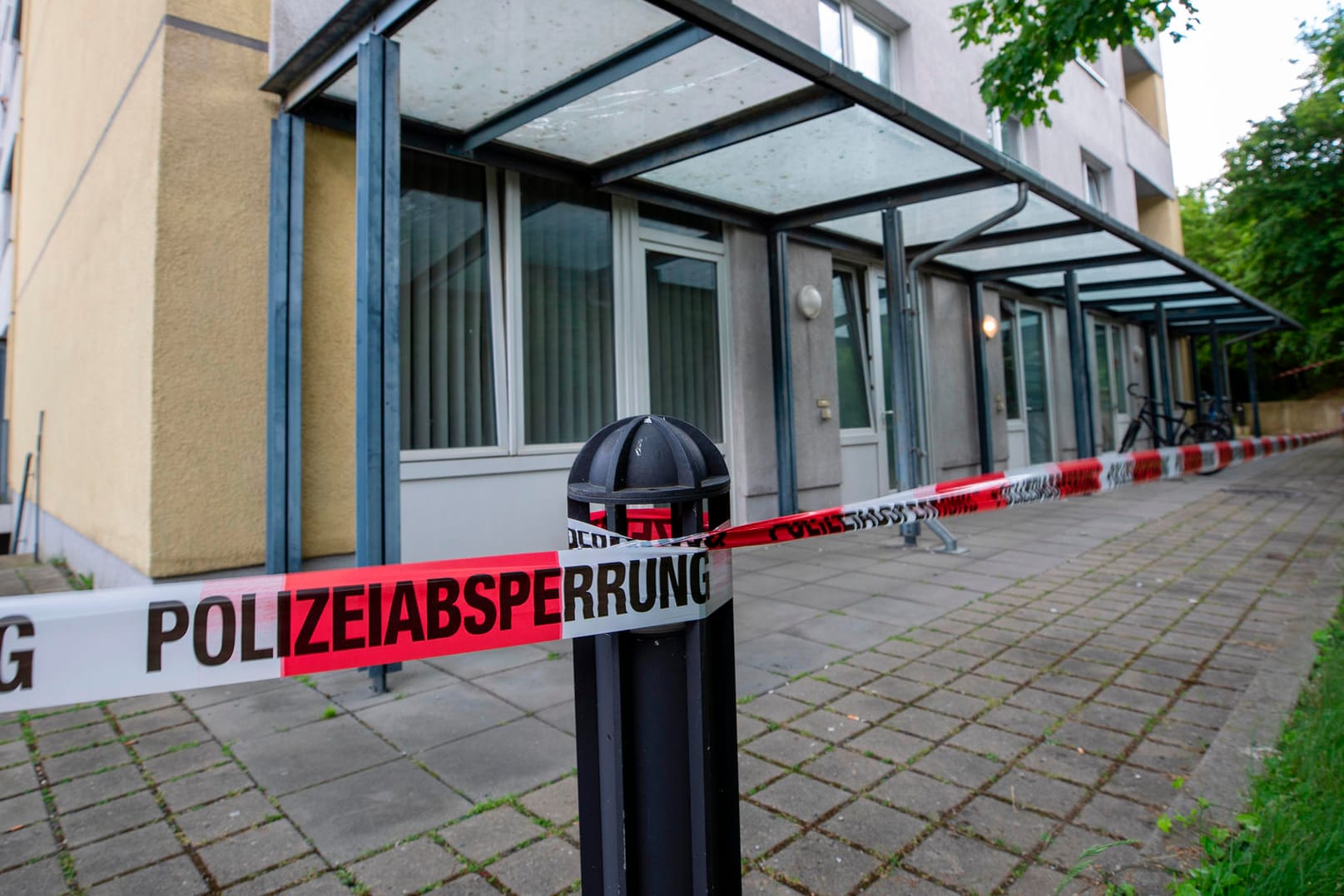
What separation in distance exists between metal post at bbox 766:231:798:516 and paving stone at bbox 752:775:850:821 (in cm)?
476

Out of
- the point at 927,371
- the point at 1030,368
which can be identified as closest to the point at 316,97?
the point at 927,371

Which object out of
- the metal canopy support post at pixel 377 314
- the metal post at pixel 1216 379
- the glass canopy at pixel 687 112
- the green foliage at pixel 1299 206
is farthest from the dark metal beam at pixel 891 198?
the green foliage at pixel 1299 206

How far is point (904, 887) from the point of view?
6.34ft

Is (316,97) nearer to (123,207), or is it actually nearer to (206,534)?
(123,207)

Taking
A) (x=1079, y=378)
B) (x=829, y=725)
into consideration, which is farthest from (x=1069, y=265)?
(x=829, y=725)

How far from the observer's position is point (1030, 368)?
12.4 m

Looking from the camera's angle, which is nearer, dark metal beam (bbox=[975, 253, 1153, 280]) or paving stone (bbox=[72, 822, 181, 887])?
paving stone (bbox=[72, 822, 181, 887])

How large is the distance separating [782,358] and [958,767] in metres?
5.00

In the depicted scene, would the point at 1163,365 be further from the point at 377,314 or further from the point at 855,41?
the point at 377,314

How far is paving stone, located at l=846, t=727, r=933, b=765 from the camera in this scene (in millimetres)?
2666

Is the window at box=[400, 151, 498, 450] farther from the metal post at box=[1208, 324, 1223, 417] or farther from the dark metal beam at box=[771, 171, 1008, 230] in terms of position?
the metal post at box=[1208, 324, 1223, 417]

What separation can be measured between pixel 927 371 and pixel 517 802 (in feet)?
27.4

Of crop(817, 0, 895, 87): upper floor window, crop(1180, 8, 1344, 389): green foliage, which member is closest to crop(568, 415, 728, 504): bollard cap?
crop(817, 0, 895, 87): upper floor window

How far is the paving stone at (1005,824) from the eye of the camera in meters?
2.12
